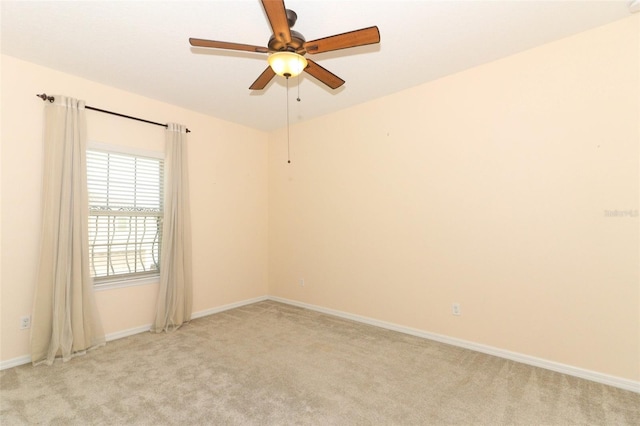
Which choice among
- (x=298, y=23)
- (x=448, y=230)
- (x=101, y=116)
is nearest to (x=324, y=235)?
(x=448, y=230)

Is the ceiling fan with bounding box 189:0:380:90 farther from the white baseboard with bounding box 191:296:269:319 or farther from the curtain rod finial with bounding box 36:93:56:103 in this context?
the white baseboard with bounding box 191:296:269:319

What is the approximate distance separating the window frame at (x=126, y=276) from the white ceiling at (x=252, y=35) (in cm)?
48

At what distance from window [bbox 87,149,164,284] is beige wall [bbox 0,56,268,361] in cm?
20

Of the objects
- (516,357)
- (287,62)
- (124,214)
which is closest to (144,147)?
(124,214)

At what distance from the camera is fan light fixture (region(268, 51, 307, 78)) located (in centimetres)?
198

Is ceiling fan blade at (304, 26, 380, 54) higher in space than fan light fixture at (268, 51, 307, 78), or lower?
higher

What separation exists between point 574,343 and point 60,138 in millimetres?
4995

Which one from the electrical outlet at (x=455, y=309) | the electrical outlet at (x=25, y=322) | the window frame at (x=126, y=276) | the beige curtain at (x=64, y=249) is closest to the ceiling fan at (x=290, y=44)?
the beige curtain at (x=64, y=249)

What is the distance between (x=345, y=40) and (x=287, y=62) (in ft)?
1.30

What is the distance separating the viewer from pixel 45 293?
Result: 2.87 metres

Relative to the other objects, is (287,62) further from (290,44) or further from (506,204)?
(506,204)

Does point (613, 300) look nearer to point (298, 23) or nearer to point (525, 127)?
point (525, 127)

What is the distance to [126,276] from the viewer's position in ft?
11.8

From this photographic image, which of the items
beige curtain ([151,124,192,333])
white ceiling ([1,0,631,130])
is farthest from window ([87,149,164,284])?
white ceiling ([1,0,631,130])
